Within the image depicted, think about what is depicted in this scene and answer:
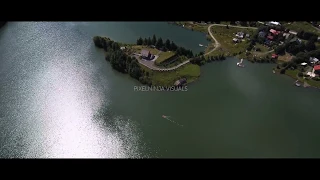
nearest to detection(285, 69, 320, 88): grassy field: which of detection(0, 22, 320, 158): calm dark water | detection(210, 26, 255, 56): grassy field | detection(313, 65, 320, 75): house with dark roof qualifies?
detection(0, 22, 320, 158): calm dark water

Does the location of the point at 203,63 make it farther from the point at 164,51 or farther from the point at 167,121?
the point at 167,121

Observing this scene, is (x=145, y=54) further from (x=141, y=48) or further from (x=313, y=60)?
(x=313, y=60)

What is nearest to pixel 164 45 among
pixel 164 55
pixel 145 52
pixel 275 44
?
pixel 164 55

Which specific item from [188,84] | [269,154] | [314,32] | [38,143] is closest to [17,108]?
[38,143]

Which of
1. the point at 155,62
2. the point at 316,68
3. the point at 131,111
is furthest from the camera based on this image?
the point at 155,62

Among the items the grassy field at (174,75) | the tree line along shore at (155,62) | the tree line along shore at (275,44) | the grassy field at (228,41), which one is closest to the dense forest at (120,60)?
the tree line along shore at (155,62)
